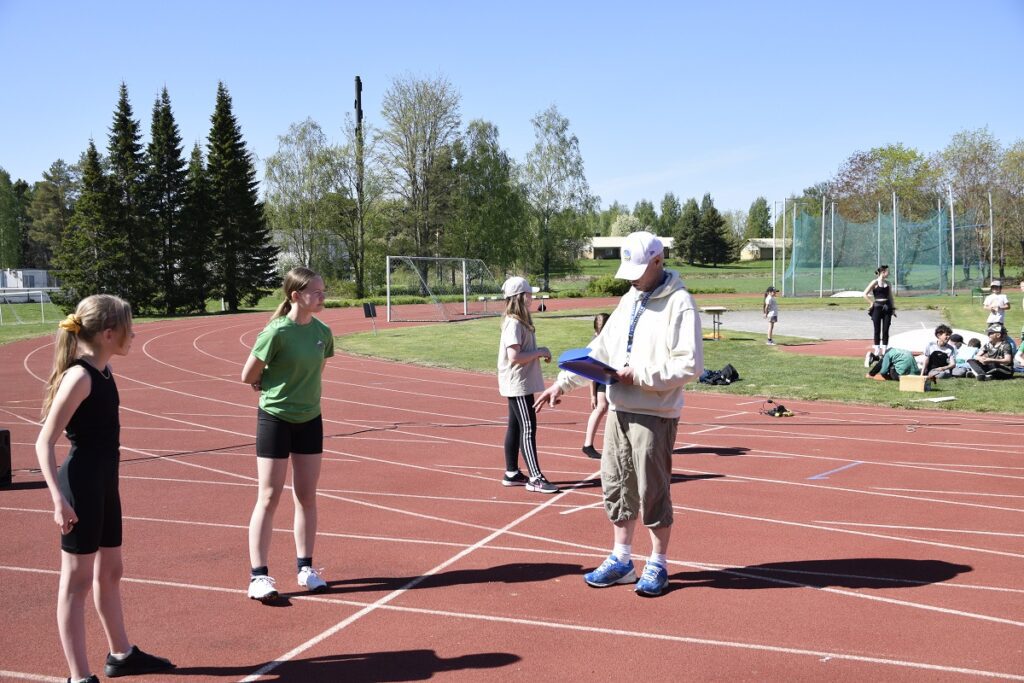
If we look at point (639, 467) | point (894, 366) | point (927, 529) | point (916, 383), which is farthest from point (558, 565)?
point (894, 366)

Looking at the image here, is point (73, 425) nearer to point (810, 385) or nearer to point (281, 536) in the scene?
point (281, 536)

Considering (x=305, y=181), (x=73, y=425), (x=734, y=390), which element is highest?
(x=305, y=181)

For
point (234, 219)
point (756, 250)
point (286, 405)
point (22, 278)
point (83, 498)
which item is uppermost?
point (756, 250)

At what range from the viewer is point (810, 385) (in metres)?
16.1

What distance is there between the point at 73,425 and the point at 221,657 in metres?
1.43

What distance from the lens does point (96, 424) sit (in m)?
3.92

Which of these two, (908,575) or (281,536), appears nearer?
(908,575)

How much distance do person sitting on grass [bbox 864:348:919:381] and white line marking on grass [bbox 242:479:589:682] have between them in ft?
37.9

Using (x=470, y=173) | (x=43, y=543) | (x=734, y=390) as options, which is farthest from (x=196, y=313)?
(x=43, y=543)

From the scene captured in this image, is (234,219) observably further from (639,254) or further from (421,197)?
(639,254)

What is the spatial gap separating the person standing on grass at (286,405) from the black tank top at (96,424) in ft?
3.78

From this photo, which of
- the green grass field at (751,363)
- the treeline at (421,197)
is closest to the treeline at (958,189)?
the treeline at (421,197)

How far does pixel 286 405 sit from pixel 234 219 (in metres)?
54.2

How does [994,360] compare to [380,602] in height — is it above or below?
above
